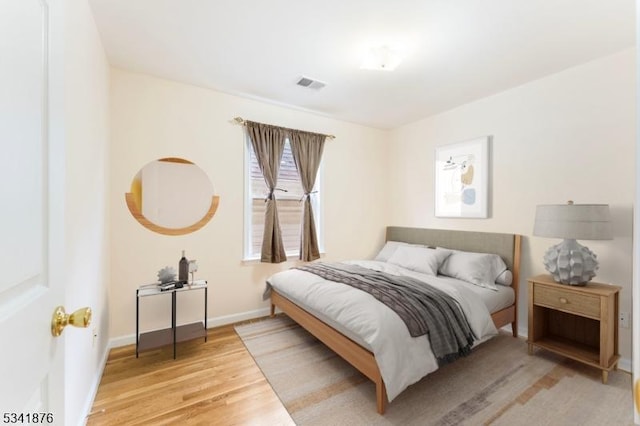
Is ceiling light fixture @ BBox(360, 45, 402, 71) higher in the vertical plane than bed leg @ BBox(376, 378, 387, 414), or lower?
higher

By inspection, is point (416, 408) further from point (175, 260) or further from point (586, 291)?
point (175, 260)

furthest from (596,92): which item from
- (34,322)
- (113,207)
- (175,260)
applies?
(113,207)

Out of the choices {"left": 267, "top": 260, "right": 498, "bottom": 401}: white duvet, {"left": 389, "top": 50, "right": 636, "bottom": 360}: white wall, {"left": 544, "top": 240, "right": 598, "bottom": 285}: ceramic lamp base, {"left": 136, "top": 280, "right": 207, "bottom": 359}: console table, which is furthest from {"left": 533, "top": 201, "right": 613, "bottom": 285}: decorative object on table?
{"left": 136, "top": 280, "right": 207, "bottom": 359}: console table

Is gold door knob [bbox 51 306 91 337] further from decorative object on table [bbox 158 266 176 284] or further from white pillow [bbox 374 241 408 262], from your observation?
white pillow [bbox 374 241 408 262]

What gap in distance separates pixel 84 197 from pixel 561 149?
3.92 meters

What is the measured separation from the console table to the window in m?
0.85

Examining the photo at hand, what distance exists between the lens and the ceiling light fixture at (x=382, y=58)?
2.18 m

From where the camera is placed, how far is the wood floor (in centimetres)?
170

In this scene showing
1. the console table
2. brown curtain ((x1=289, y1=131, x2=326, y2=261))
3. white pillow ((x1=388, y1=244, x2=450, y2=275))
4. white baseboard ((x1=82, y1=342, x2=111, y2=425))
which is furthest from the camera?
brown curtain ((x1=289, y1=131, x2=326, y2=261))

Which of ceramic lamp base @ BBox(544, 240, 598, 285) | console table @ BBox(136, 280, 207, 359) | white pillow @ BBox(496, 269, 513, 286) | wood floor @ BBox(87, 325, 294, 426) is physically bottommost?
wood floor @ BBox(87, 325, 294, 426)

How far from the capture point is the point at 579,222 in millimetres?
2104

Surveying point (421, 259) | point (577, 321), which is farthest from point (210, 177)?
point (577, 321)

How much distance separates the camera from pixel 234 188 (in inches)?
123

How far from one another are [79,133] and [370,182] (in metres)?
3.45
